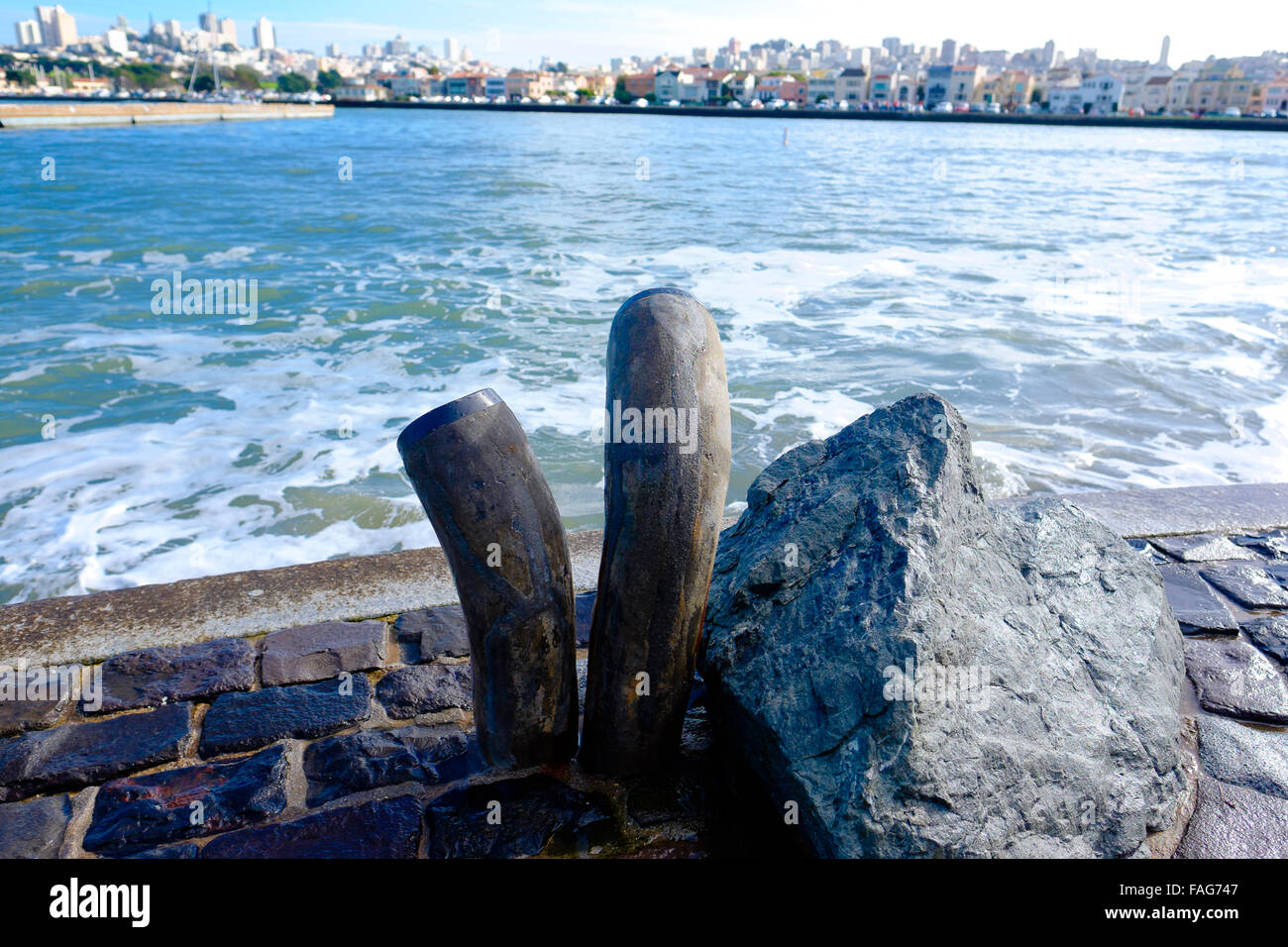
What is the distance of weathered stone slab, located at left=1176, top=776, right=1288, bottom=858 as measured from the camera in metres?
1.96

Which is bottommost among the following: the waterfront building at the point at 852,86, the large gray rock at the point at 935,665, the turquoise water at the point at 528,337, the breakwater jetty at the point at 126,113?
the turquoise water at the point at 528,337

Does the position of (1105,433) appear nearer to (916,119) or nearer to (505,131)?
(505,131)

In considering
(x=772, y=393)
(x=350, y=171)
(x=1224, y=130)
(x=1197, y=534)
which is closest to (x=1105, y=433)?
(x=772, y=393)

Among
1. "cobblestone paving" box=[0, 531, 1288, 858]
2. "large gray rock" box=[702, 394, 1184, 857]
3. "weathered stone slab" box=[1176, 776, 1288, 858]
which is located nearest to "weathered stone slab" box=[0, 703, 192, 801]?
"cobblestone paving" box=[0, 531, 1288, 858]

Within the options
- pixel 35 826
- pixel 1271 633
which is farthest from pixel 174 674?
pixel 1271 633

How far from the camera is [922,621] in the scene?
71.1 inches

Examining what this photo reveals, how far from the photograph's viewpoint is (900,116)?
80562mm

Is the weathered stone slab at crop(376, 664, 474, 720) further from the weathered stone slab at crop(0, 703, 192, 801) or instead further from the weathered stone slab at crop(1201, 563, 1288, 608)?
the weathered stone slab at crop(1201, 563, 1288, 608)

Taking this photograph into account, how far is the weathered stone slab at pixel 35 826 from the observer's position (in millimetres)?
→ 1951

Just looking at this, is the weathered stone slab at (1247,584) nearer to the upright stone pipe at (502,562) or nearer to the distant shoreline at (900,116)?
the upright stone pipe at (502,562)

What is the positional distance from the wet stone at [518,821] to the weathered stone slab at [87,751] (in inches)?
33.2

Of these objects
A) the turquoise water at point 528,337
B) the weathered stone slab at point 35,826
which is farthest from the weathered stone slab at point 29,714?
the turquoise water at point 528,337

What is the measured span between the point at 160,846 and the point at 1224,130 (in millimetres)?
88158
